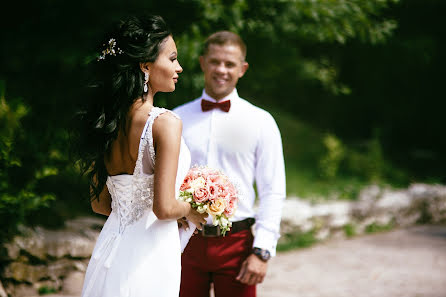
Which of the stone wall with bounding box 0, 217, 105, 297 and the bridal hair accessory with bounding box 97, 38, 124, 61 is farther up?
the bridal hair accessory with bounding box 97, 38, 124, 61

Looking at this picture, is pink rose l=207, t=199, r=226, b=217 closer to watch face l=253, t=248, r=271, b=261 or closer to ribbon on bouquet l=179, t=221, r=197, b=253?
ribbon on bouquet l=179, t=221, r=197, b=253

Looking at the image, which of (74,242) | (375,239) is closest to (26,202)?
(74,242)

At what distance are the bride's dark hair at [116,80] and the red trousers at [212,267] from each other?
0.92 meters

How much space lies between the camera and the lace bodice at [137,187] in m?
2.10

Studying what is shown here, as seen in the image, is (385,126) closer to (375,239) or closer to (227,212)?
(375,239)

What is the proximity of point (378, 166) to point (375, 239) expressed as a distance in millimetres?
2813

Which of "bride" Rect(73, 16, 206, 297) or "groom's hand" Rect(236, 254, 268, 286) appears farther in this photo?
"groom's hand" Rect(236, 254, 268, 286)

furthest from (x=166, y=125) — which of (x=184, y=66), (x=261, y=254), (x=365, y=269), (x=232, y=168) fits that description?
(x=365, y=269)

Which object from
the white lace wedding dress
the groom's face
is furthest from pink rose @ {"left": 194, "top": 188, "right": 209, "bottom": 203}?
the groom's face

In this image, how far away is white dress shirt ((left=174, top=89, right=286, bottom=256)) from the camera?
3000 mm

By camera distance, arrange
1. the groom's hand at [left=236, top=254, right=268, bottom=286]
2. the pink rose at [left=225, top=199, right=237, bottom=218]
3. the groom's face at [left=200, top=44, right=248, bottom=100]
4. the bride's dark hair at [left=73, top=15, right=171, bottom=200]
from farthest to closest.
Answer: the groom's face at [left=200, top=44, right=248, bottom=100] → the groom's hand at [left=236, top=254, right=268, bottom=286] → the pink rose at [left=225, top=199, right=237, bottom=218] → the bride's dark hair at [left=73, top=15, right=171, bottom=200]

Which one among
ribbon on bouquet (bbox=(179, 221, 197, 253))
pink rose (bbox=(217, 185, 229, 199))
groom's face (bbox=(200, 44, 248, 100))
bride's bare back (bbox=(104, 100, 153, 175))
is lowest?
ribbon on bouquet (bbox=(179, 221, 197, 253))

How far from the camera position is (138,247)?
2.15 metres

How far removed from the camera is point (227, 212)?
2.42 metres
